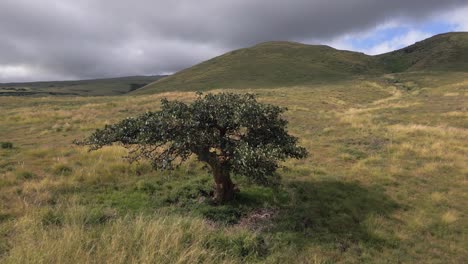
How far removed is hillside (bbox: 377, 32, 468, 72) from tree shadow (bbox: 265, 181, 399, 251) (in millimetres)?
92622

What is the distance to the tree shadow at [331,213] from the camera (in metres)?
9.45

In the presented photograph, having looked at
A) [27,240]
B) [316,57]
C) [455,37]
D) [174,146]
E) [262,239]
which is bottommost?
[262,239]

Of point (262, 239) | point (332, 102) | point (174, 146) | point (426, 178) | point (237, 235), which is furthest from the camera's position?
point (332, 102)

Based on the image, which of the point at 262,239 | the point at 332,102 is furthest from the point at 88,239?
the point at 332,102

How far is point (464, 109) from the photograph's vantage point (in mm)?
31266

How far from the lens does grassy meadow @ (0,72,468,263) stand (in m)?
5.63

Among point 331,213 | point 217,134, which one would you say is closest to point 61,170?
point 217,134

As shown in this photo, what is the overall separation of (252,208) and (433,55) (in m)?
118

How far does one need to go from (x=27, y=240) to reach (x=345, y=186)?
34.9ft

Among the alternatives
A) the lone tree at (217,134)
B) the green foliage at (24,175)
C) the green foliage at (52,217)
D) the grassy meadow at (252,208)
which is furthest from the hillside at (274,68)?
the green foliage at (52,217)

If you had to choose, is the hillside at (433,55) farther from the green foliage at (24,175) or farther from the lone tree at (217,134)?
the green foliage at (24,175)

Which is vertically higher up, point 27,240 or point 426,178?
point 27,240

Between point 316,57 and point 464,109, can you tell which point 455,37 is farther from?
point 464,109

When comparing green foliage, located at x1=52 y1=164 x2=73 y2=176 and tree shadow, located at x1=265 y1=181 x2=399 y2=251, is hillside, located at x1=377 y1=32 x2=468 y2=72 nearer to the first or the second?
tree shadow, located at x1=265 y1=181 x2=399 y2=251
